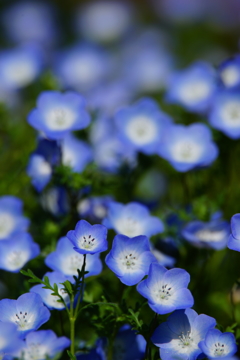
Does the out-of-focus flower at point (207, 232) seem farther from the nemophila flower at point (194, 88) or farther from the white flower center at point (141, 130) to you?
the nemophila flower at point (194, 88)

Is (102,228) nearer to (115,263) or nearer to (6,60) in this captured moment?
(115,263)

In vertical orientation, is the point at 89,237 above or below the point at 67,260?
above

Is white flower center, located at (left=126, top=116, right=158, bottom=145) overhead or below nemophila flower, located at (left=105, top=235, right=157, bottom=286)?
below

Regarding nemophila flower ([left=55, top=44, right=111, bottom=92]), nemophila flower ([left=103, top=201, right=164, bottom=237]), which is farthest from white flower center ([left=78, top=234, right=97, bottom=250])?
nemophila flower ([left=55, top=44, right=111, bottom=92])

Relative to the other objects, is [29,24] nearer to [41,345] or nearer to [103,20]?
[103,20]

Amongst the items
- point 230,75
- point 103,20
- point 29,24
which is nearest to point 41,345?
point 230,75

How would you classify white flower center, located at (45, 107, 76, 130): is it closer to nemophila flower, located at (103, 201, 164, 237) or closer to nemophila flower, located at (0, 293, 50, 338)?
nemophila flower, located at (103, 201, 164, 237)
